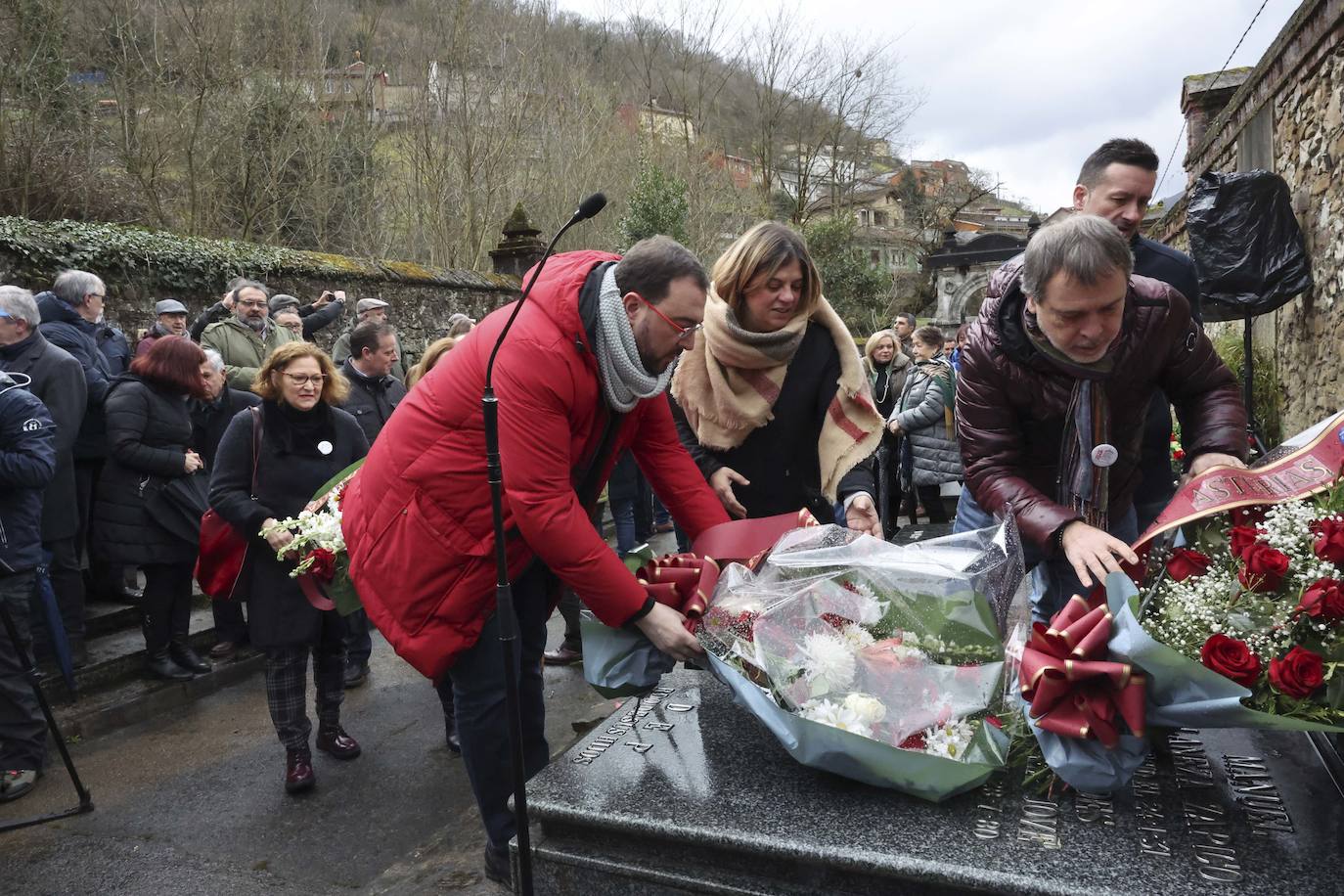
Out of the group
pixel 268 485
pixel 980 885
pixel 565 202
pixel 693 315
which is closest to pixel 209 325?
pixel 268 485

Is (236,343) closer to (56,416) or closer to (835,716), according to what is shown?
(56,416)

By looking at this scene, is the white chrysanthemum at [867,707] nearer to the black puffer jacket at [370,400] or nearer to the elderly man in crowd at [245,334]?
the black puffer jacket at [370,400]

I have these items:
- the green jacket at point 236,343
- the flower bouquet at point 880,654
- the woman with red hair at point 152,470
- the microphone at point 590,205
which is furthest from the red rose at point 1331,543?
the green jacket at point 236,343

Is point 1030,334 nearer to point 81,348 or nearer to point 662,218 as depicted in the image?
point 81,348

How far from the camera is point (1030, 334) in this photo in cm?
238

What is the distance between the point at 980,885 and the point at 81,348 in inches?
228

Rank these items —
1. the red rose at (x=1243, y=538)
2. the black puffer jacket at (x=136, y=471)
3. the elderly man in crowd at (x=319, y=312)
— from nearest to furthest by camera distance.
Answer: the red rose at (x=1243, y=538) → the black puffer jacket at (x=136, y=471) → the elderly man in crowd at (x=319, y=312)

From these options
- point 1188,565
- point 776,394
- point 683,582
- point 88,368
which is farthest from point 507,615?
point 88,368

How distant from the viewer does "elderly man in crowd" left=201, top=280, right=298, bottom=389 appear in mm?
6465

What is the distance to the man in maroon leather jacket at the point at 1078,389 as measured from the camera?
2.19m

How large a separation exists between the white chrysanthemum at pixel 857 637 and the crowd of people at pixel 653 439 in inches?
14.8

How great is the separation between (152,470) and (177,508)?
0.24 m

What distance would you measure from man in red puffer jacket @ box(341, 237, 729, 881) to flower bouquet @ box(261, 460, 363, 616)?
0.84 meters

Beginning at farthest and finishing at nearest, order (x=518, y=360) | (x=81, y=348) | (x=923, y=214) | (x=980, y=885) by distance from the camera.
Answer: (x=923, y=214) < (x=81, y=348) < (x=518, y=360) < (x=980, y=885)
